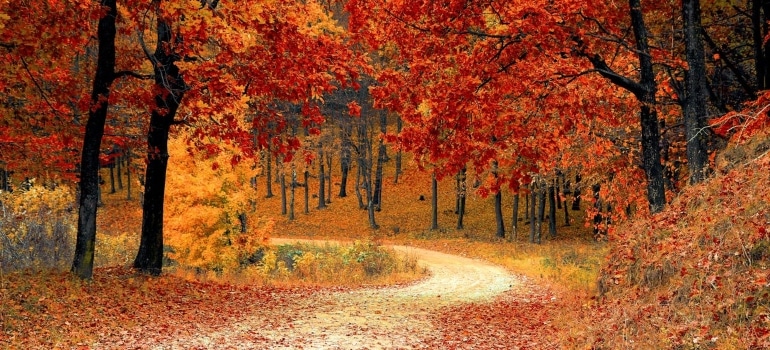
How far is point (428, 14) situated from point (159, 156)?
7.38m

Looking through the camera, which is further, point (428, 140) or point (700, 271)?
Answer: point (428, 140)

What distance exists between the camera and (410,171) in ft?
175

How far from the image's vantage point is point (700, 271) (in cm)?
743

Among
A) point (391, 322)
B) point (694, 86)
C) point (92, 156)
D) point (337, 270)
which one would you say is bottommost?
point (337, 270)

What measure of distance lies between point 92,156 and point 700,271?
37.4 ft

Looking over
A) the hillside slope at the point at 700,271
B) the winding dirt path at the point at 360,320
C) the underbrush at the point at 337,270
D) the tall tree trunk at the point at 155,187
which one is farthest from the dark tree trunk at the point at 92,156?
the hillside slope at the point at 700,271

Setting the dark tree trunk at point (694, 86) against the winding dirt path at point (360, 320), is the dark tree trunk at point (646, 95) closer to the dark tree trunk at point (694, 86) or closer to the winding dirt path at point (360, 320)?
the dark tree trunk at point (694, 86)

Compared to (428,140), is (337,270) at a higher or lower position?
lower

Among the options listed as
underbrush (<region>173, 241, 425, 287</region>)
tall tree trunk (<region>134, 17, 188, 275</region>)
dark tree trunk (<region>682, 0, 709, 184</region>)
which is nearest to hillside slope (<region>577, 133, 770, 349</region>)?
dark tree trunk (<region>682, 0, 709, 184</region>)

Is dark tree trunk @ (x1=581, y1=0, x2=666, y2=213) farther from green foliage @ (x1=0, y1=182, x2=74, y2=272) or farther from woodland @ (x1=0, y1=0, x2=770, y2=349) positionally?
green foliage @ (x1=0, y1=182, x2=74, y2=272)

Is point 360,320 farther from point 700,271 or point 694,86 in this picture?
point 694,86

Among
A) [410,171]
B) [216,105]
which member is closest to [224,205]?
[216,105]

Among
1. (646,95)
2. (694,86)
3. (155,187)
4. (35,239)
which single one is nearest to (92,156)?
(155,187)

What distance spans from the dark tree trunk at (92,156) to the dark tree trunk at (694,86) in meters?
11.2
